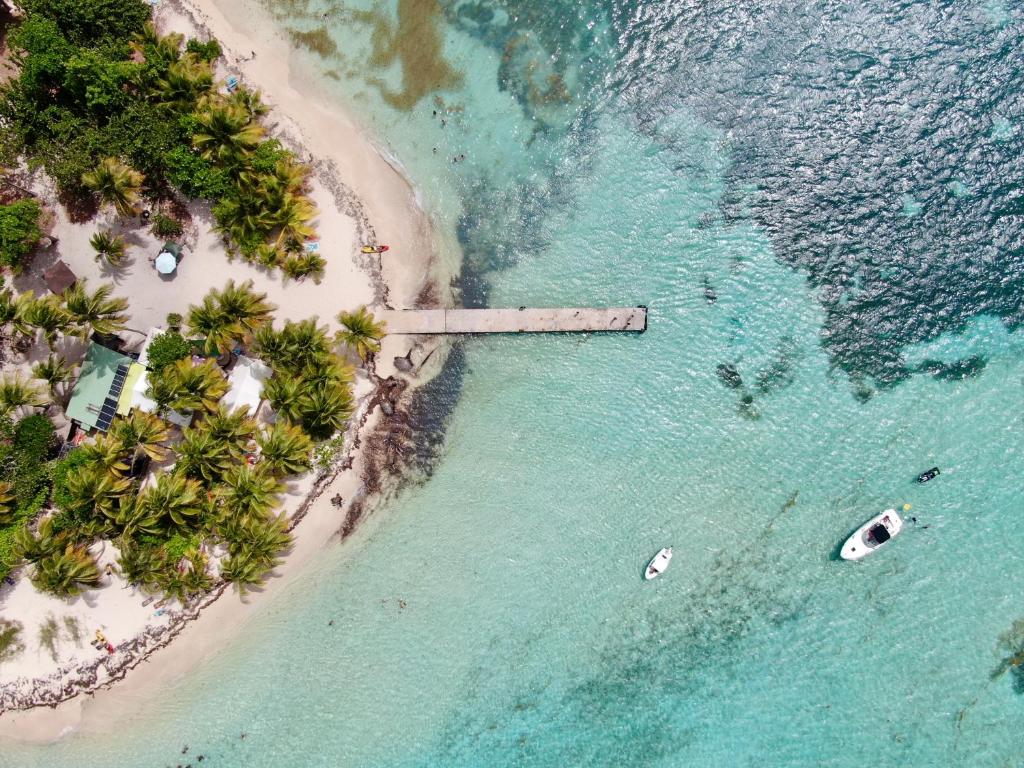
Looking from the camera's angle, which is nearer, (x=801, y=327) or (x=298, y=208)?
(x=298, y=208)

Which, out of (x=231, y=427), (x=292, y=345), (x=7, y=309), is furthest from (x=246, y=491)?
(x=7, y=309)

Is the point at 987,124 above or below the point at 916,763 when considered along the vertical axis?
above

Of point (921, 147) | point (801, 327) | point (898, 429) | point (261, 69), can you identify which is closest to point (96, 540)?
point (261, 69)

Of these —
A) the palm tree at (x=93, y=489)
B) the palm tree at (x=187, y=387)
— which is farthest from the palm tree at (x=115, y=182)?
the palm tree at (x=93, y=489)

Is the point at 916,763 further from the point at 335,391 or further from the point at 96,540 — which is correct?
the point at 96,540

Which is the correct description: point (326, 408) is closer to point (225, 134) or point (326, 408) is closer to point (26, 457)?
point (225, 134)

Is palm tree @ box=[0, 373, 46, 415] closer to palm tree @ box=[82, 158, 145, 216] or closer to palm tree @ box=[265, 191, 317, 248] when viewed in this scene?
palm tree @ box=[82, 158, 145, 216]
